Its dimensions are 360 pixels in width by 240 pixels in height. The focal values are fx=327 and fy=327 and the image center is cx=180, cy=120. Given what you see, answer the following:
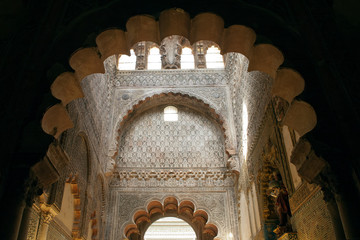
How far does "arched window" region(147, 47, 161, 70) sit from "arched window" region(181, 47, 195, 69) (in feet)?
3.11

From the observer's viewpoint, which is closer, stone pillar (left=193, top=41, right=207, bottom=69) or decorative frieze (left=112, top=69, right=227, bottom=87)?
decorative frieze (left=112, top=69, right=227, bottom=87)

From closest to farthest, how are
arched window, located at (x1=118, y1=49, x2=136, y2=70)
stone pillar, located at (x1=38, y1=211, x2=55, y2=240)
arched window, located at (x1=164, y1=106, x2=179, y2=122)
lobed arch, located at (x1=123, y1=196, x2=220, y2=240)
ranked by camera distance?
stone pillar, located at (x1=38, y1=211, x2=55, y2=240)
lobed arch, located at (x1=123, y1=196, x2=220, y2=240)
arched window, located at (x1=164, y1=106, x2=179, y2=122)
arched window, located at (x1=118, y1=49, x2=136, y2=70)

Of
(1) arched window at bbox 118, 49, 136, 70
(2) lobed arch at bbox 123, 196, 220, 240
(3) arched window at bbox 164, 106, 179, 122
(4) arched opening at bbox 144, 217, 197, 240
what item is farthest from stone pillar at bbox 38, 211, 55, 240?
(4) arched opening at bbox 144, 217, 197, 240

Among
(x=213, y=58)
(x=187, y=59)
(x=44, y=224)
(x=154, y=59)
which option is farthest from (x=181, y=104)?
(x=44, y=224)

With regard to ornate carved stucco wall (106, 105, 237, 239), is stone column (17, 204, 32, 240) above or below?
below

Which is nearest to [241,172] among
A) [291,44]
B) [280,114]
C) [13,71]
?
[280,114]

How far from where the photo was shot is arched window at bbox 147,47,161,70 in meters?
12.8

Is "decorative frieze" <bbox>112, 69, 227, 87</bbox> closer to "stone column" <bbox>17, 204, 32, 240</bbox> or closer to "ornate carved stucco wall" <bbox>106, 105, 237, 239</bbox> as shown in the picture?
"ornate carved stucco wall" <bbox>106, 105, 237, 239</bbox>

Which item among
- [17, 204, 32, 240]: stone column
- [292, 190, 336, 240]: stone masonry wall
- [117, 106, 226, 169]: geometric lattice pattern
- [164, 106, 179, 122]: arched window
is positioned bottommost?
[17, 204, 32, 240]: stone column

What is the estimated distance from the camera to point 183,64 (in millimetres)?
12820

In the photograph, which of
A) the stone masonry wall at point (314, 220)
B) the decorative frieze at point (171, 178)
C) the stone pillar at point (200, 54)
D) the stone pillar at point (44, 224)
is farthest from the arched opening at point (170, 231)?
Answer: the stone masonry wall at point (314, 220)

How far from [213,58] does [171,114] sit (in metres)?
2.87

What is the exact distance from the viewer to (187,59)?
42.5ft

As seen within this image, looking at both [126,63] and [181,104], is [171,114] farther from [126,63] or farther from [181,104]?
[126,63]
